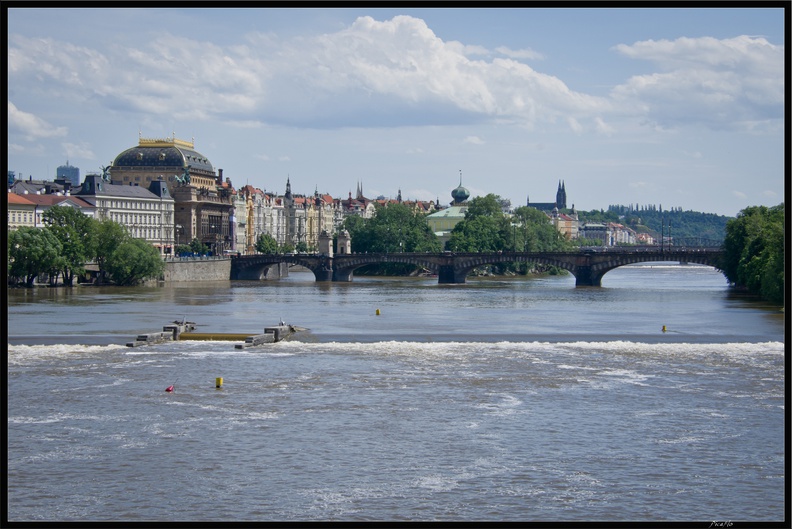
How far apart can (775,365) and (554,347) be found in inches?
414

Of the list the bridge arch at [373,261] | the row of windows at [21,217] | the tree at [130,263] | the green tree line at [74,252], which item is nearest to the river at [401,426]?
the green tree line at [74,252]

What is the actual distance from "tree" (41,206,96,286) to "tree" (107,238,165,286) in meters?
2.52

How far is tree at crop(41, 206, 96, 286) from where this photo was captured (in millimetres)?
109312

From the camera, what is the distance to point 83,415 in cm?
3438

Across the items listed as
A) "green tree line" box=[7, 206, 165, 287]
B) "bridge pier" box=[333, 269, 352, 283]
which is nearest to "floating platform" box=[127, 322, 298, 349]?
"green tree line" box=[7, 206, 165, 287]

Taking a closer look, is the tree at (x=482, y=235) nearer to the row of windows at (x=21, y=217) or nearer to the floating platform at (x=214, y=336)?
the row of windows at (x=21, y=217)

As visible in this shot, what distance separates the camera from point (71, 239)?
11081cm

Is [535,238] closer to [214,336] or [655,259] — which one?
[655,259]

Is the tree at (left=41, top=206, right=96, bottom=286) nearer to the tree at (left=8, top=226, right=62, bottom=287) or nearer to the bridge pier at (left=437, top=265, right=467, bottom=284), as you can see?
the tree at (left=8, top=226, right=62, bottom=287)

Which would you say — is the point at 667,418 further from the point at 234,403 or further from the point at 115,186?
the point at 115,186

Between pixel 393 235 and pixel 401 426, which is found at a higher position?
pixel 393 235

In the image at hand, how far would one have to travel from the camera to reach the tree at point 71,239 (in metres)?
109

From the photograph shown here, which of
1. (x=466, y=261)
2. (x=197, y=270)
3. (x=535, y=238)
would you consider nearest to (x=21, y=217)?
(x=197, y=270)

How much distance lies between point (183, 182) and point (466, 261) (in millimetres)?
62520
